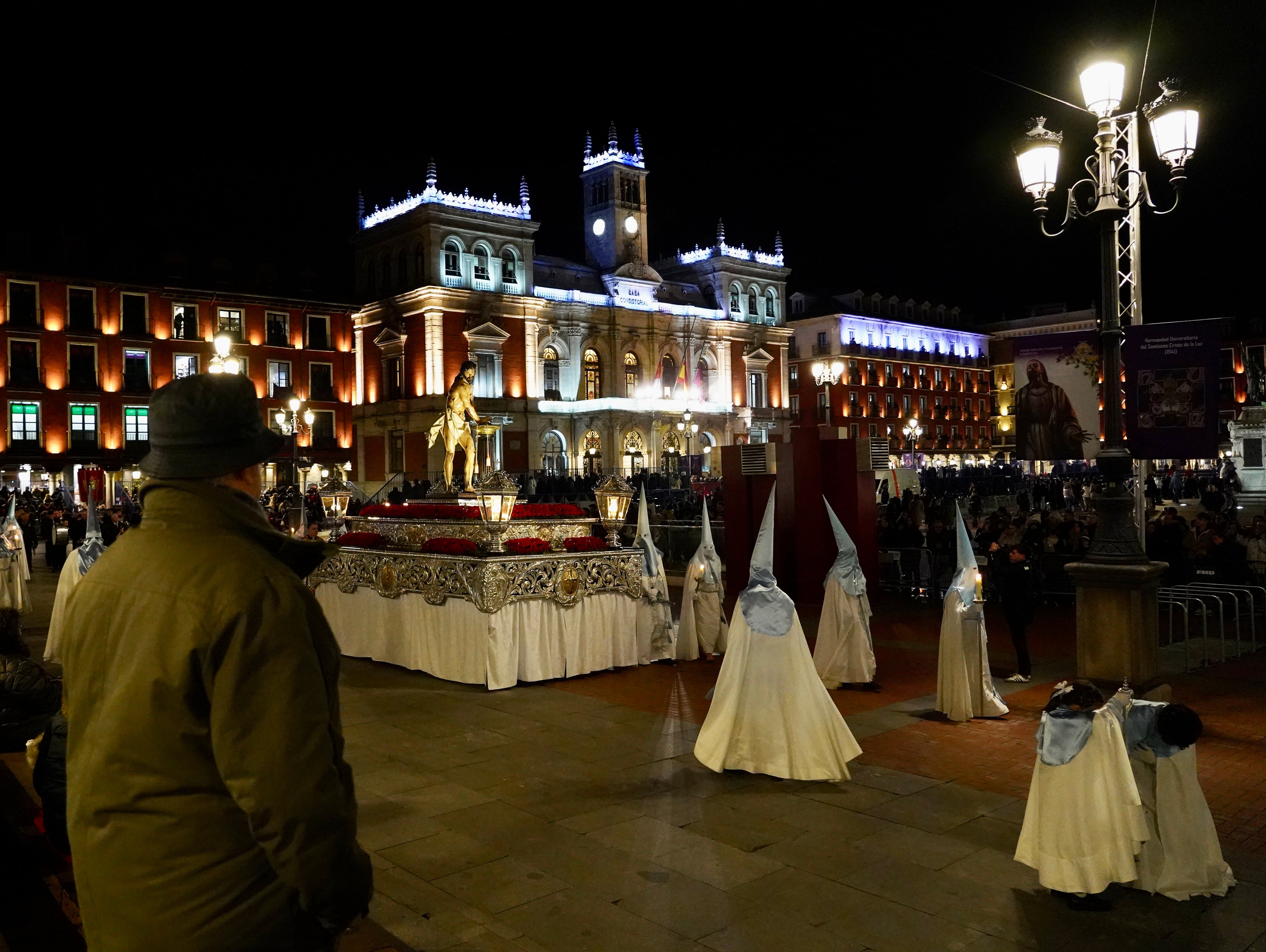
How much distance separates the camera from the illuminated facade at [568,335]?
47250 millimetres

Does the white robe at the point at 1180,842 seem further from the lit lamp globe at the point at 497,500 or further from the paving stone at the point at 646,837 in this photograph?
the lit lamp globe at the point at 497,500

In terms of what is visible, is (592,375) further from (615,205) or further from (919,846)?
(919,846)

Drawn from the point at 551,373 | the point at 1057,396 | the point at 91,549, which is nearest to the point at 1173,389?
the point at 1057,396

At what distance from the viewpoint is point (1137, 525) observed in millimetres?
11641

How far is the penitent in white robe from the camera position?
976 centimetres

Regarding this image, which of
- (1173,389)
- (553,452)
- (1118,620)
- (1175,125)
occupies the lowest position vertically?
(1118,620)

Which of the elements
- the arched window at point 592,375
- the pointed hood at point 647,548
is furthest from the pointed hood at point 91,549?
the arched window at point 592,375

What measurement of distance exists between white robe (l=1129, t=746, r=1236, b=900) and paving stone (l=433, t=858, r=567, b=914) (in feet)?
9.45

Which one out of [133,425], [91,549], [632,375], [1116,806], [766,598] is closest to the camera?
[1116,806]

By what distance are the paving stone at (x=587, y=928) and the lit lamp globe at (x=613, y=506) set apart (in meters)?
6.82

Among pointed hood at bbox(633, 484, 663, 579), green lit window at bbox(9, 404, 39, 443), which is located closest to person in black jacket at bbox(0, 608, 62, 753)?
pointed hood at bbox(633, 484, 663, 579)

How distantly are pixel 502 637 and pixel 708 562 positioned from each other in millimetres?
2705

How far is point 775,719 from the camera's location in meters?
6.84

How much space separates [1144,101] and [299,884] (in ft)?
42.9
